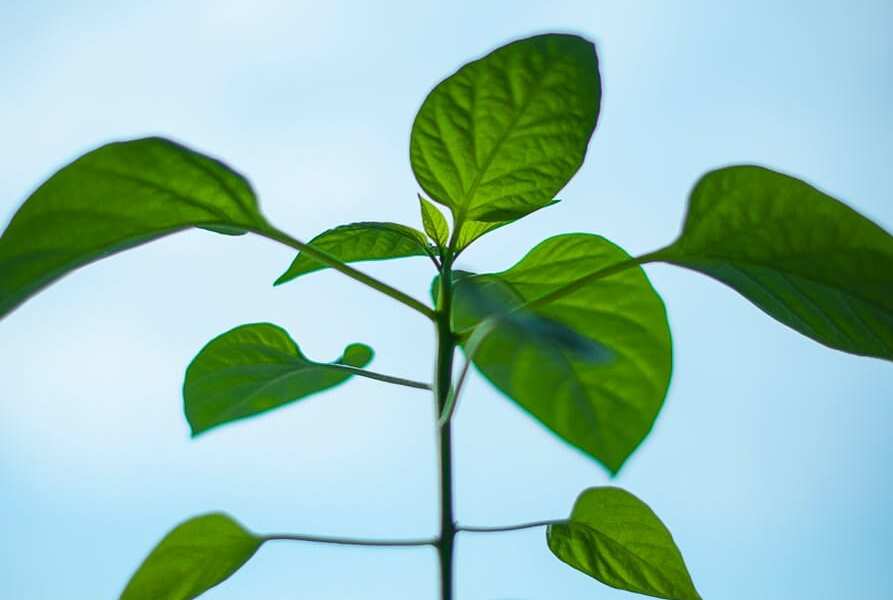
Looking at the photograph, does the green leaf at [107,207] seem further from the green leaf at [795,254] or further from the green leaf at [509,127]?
the green leaf at [795,254]

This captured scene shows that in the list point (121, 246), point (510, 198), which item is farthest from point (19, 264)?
point (510, 198)

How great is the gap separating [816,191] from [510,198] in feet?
0.54

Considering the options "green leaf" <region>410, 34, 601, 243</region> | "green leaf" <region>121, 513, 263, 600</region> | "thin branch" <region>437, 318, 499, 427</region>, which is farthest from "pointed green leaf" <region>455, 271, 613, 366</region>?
"green leaf" <region>121, 513, 263, 600</region>

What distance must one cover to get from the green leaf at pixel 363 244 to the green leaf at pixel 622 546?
0.19 metres

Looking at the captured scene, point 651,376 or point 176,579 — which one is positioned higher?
point 651,376

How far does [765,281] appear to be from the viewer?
46 centimetres

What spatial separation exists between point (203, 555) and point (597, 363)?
295mm

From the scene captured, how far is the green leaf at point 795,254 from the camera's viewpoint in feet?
1.45

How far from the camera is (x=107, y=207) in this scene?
43 centimetres

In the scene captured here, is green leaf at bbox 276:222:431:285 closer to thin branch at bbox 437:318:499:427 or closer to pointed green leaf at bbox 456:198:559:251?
pointed green leaf at bbox 456:198:559:251

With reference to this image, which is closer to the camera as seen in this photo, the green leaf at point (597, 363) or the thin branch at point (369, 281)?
the green leaf at point (597, 363)

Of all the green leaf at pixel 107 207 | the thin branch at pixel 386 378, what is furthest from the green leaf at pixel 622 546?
the green leaf at pixel 107 207

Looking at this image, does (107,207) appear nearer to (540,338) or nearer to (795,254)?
(540,338)

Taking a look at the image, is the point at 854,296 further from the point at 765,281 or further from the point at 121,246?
the point at 121,246
